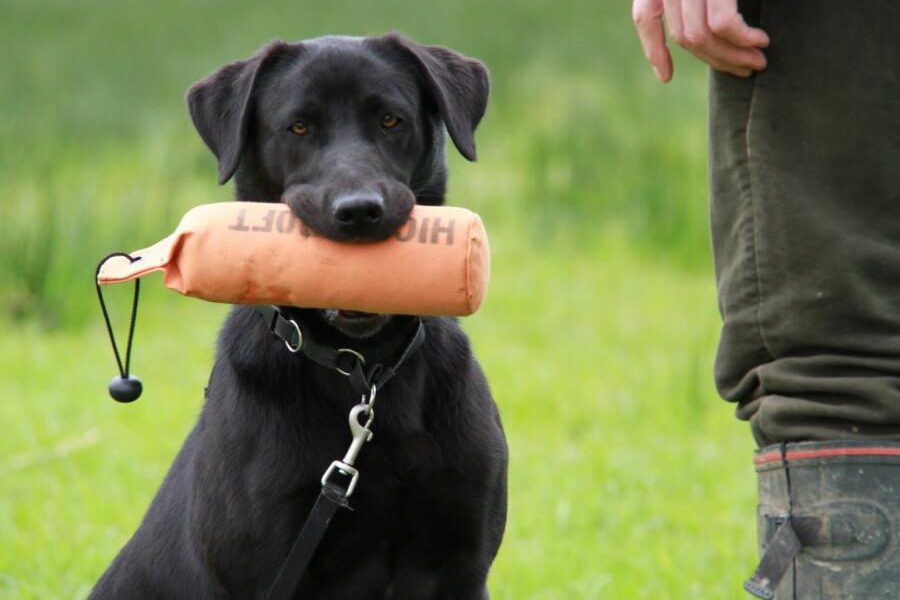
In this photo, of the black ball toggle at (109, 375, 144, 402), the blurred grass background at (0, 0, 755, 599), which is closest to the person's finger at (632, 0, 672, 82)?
the black ball toggle at (109, 375, 144, 402)

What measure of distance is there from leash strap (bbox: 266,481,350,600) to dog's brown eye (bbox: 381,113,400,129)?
2.58ft

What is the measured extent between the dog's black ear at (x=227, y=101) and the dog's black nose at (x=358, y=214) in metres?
0.51

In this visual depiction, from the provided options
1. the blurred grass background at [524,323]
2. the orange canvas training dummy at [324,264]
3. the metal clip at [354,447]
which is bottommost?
the blurred grass background at [524,323]

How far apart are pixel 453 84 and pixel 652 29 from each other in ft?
2.52

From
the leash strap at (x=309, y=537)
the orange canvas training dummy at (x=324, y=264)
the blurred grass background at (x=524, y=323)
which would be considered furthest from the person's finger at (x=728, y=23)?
the blurred grass background at (x=524, y=323)

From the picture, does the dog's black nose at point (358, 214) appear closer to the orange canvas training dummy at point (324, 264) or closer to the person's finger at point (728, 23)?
the orange canvas training dummy at point (324, 264)

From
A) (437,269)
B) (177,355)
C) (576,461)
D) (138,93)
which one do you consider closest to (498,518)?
(437,269)

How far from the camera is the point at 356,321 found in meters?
2.93

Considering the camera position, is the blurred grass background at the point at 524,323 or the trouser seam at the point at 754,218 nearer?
the trouser seam at the point at 754,218

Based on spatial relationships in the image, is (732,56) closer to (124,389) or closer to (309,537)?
(309,537)

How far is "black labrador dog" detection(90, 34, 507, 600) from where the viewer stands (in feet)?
9.73

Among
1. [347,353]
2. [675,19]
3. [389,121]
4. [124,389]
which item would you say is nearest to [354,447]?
[347,353]

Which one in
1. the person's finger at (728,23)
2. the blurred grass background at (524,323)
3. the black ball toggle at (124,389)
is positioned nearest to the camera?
the person's finger at (728,23)

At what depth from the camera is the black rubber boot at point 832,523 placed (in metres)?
2.50
